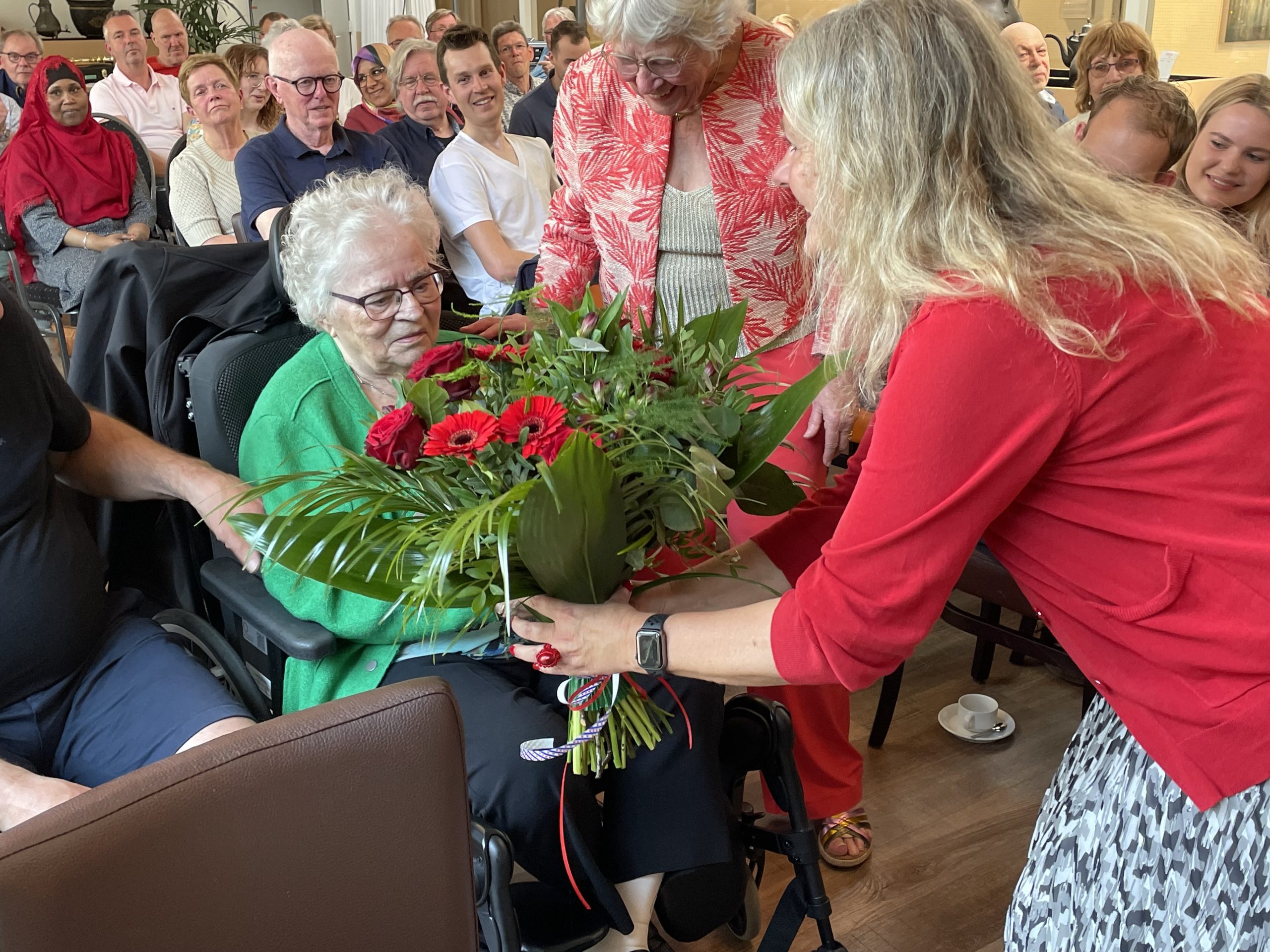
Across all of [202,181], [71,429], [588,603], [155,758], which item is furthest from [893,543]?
[202,181]

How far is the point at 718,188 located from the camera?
203cm

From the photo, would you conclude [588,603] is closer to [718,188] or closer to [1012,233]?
[1012,233]

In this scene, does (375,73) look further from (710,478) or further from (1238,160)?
(710,478)

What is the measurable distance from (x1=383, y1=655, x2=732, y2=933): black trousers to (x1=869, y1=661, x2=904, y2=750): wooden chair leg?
2.89ft

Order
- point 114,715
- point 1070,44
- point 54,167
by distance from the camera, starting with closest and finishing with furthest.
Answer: point 114,715 → point 54,167 → point 1070,44

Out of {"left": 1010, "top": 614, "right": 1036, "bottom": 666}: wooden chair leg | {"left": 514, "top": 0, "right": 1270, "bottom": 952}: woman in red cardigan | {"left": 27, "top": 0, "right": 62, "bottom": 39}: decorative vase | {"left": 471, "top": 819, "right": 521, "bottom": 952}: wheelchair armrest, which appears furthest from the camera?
{"left": 27, "top": 0, "right": 62, "bottom": 39}: decorative vase

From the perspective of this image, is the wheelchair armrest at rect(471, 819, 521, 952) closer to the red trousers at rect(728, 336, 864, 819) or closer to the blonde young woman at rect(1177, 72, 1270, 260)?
the red trousers at rect(728, 336, 864, 819)

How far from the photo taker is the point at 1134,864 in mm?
1153

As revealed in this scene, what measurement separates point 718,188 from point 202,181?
283cm

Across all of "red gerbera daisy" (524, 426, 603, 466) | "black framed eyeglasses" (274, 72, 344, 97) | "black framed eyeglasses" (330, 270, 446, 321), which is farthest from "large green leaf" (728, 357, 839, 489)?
"black framed eyeglasses" (274, 72, 344, 97)

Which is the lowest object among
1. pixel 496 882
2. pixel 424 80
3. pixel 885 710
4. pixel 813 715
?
pixel 885 710

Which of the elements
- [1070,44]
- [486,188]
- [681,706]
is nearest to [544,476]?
[681,706]

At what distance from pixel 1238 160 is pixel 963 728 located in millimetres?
1471

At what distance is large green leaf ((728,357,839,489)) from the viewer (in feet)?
4.11
